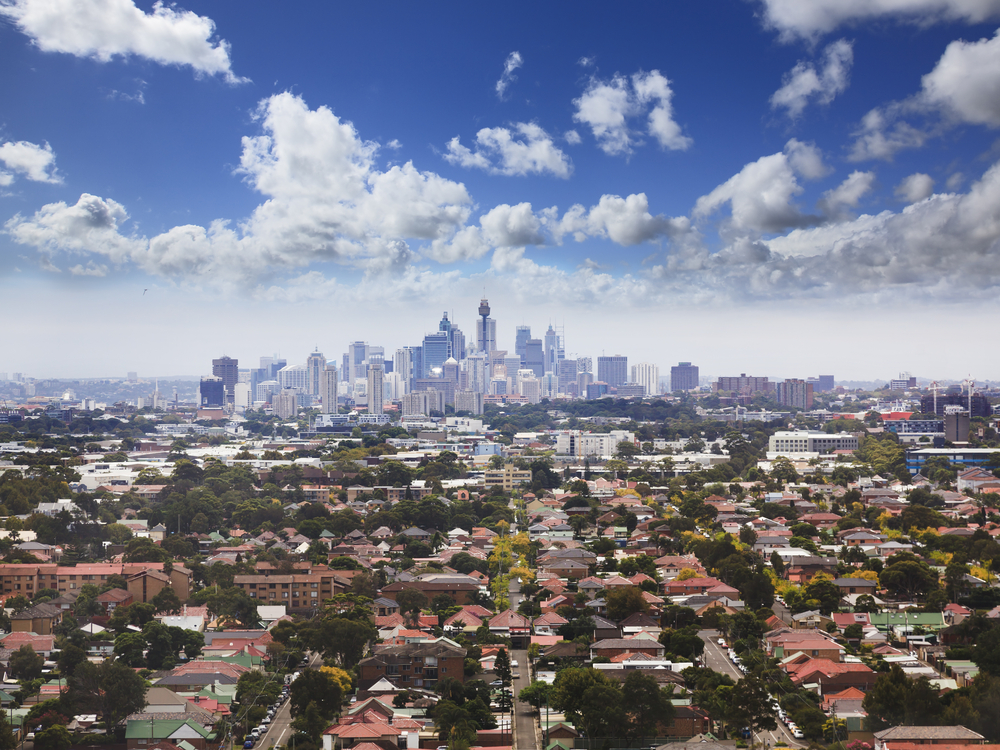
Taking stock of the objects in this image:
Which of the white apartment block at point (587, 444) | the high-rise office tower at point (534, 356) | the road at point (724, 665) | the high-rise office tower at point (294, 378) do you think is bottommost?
the road at point (724, 665)

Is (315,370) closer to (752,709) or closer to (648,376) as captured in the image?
(648,376)

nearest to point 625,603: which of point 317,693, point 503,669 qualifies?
point 503,669

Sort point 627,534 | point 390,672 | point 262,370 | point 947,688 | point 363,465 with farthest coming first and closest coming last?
point 262,370
point 363,465
point 627,534
point 390,672
point 947,688

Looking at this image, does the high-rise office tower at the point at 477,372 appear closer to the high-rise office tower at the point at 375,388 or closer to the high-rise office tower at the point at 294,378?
the high-rise office tower at the point at 294,378

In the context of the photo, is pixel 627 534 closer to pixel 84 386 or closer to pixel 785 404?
pixel 785 404

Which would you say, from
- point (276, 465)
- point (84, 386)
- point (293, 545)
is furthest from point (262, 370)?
point (293, 545)

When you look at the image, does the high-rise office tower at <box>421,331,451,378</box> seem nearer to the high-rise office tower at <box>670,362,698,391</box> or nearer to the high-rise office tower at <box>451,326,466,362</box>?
the high-rise office tower at <box>451,326,466,362</box>

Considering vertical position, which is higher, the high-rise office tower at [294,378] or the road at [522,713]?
the high-rise office tower at [294,378]

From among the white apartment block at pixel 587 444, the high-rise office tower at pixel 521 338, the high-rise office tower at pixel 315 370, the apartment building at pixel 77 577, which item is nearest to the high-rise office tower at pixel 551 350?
the high-rise office tower at pixel 521 338
